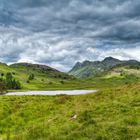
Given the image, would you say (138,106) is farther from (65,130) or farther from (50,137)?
(50,137)

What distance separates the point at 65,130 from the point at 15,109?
16532 mm

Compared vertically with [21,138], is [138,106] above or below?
above

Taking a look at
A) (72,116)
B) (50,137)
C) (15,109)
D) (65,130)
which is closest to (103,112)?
(72,116)

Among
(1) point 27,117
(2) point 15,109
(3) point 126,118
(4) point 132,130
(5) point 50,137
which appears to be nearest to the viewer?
(4) point 132,130

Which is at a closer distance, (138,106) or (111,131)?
(111,131)

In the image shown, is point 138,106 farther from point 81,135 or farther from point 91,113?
point 81,135

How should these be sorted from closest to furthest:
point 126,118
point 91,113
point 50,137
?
1. point 50,137
2. point 126,118
3. point 91,113

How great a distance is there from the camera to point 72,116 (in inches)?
1204

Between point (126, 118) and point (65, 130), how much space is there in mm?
5043

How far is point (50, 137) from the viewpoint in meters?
23.1

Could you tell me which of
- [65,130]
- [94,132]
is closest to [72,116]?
[65,130]

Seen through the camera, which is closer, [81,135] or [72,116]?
[81,135]

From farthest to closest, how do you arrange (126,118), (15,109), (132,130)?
(15,109) → (126,118) → (132,130)

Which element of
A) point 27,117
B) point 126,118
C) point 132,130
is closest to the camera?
point 132,130
